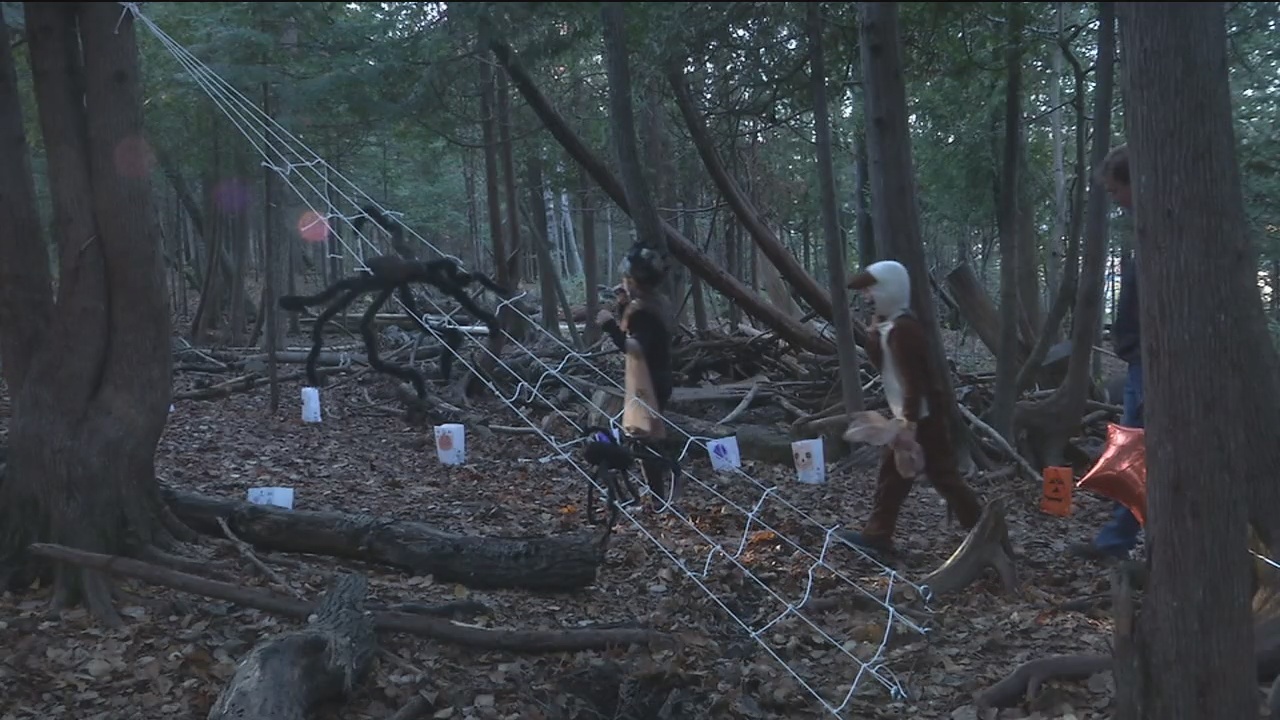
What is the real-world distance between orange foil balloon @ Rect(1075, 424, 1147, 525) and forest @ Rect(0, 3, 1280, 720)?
0.02 m

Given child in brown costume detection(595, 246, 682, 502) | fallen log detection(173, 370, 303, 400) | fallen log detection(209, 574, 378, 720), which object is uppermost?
child in brown costume detection(595, 246, 682, 502)

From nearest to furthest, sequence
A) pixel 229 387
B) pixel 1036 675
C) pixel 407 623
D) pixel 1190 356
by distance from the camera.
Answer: pixel 1190 356, pixel 1036 675, pixel 407 623, pixel 229 387

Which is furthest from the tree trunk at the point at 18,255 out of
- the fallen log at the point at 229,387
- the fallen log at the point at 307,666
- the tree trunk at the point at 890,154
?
the fallen log at the point at 229,387

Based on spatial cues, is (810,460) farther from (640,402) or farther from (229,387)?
Result: (229,387)

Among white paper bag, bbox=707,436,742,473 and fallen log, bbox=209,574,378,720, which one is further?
white paper bag, bbox=707,436,742,473

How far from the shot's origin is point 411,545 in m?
5.83

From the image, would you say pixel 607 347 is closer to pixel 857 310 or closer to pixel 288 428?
pixel 857 310

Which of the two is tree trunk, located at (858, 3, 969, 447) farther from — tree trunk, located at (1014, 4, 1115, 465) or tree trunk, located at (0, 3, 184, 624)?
tree trunk, located at (0, 3, 184, 624)

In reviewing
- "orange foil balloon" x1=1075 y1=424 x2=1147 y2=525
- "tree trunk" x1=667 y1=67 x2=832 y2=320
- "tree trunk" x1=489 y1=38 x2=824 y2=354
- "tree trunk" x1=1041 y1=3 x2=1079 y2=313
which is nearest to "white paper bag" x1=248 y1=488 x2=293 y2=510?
"tree trunk" x1=489 y1=38 x2=824 y2=354

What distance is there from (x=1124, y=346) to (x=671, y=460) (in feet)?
8.34

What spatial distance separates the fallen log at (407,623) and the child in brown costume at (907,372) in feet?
4.76

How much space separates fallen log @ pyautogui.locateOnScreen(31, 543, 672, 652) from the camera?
5047 millimetres

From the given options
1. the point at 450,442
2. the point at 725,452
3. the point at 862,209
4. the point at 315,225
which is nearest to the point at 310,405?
the point at 450,442

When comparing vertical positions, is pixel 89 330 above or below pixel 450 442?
above
